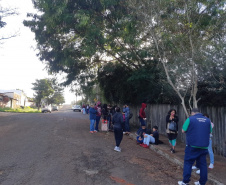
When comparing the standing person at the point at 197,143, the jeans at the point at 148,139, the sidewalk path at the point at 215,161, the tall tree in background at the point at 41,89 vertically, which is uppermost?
the tall tree in background at the point at 41,89

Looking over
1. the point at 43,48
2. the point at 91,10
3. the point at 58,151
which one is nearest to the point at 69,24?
the point at 91,10

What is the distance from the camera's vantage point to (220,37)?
7.96 metres

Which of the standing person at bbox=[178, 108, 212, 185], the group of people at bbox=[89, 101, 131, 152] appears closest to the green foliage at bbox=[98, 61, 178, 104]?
the group of people at bbox=[89, 101, 131, 152]

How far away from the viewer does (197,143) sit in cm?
496

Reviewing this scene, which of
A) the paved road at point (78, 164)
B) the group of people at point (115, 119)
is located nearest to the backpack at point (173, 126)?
the paved road at point (78, 164)

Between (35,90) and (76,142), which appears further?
(35,90)

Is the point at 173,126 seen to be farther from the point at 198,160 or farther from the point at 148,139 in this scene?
the point at 198,160

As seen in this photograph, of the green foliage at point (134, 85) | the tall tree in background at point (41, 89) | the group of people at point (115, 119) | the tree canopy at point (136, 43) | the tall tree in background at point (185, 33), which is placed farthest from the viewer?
the tall tree in background at point (41, 89)

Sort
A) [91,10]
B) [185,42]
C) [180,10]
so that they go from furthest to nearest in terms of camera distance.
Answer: [91,10], [180,10], [185,42]

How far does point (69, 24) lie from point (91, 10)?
1.45 metres

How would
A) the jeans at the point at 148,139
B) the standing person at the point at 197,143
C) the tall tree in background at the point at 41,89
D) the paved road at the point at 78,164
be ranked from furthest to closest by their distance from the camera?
the tall tree in background at the point at 41,89
the jeans at the point at 148,139
the paved road at the point at 78,164
the standing person at the point at 197,143

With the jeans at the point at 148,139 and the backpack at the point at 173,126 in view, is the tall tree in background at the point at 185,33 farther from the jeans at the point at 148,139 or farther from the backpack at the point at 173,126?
the jeans at the point at 148,139

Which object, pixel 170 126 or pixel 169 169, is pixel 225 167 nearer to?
pixel 169 169

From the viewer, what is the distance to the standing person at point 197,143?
4996mm
